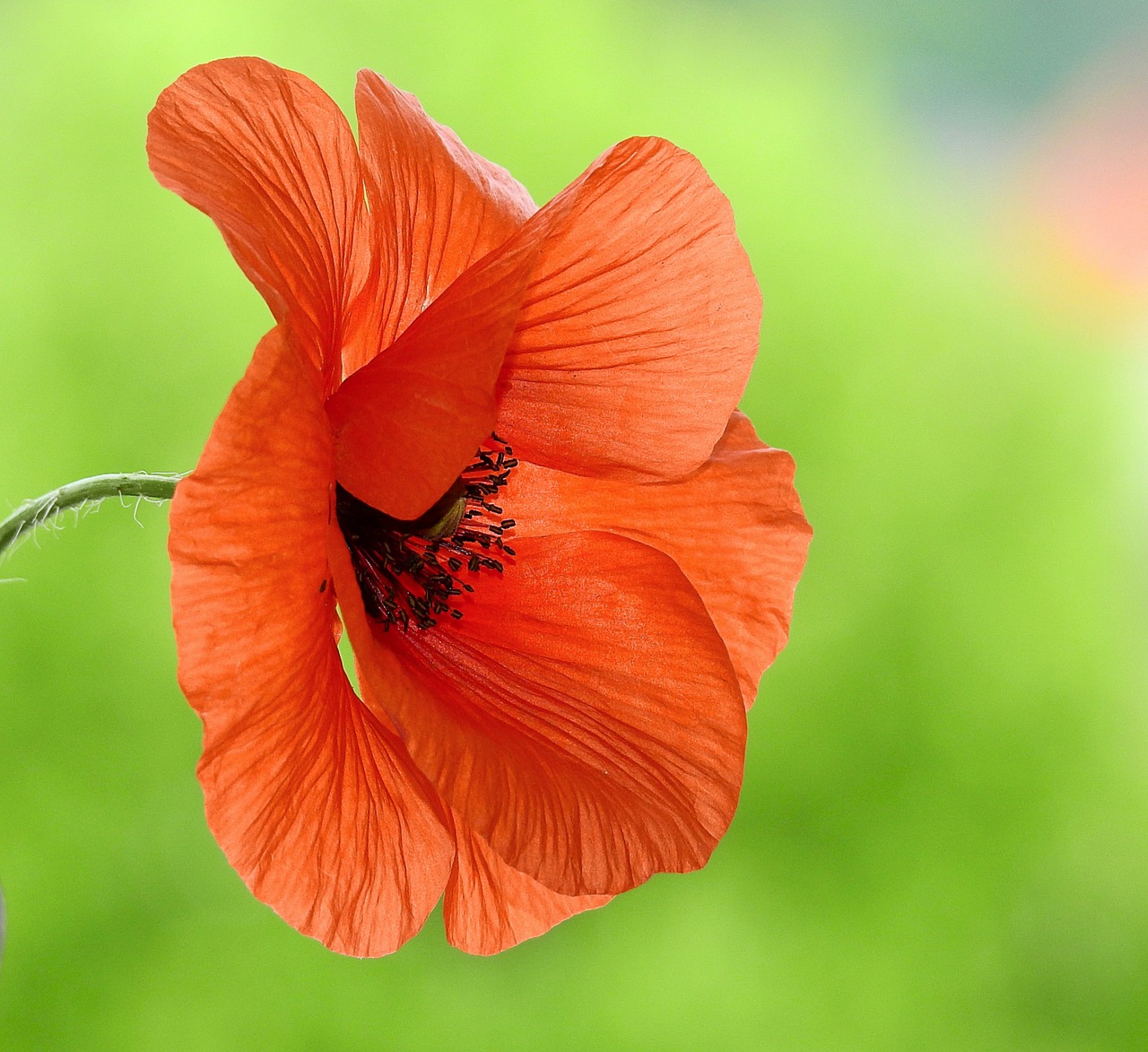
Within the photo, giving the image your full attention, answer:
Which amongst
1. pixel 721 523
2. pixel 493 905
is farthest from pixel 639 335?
pixel 493 905

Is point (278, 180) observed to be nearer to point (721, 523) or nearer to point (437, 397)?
point (437, 397)

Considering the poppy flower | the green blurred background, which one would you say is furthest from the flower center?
the green blurred background

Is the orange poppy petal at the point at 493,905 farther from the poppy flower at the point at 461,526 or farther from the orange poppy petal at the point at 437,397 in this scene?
the orange poppy petal at the point at 437,397

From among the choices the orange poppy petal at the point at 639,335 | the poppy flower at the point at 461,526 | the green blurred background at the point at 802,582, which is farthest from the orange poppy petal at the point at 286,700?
the green blurred background at the point at 802,582

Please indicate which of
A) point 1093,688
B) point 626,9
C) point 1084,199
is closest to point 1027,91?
point 1084,199

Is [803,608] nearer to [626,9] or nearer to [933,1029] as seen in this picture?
[933,1029]

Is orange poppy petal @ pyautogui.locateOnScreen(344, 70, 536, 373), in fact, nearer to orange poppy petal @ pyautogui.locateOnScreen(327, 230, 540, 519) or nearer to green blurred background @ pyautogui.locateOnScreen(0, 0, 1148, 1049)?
orange poppy petal @ pyautogui.locateOnScreen(327, 230, 540, 519)
